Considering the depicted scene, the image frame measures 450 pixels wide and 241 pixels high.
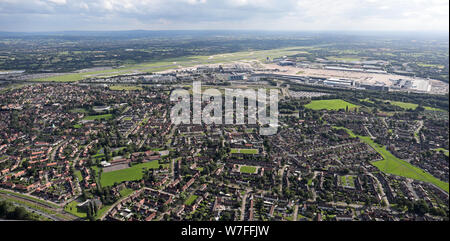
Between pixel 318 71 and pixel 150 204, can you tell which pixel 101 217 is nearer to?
pixel 150 204

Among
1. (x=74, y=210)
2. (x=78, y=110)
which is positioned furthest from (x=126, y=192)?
(x=78, y=110)

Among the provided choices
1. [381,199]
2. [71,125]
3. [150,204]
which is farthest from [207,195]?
[71,125]

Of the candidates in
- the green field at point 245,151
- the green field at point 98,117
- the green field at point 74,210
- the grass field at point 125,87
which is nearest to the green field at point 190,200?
the green field at point 74,210

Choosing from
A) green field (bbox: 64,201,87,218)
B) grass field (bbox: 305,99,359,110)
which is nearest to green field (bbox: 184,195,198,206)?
green field (bbox: 64,201,87,218)

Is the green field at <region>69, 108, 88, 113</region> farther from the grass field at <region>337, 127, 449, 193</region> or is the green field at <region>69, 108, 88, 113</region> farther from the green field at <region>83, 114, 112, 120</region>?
the grass field at <region>337, 127, 449, 193</region>

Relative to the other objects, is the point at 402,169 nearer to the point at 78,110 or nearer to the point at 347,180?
the point at 347,180
